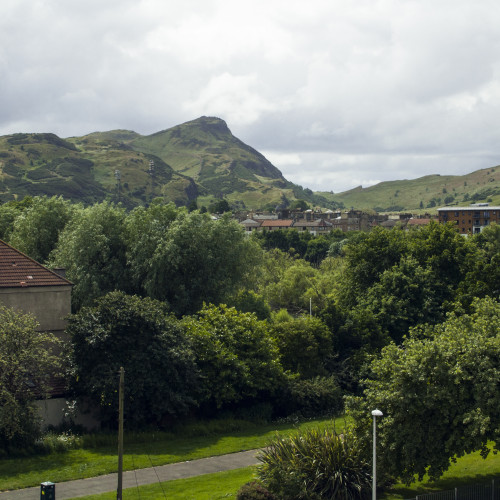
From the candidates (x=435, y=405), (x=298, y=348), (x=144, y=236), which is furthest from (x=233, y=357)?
(x=144, y=236)

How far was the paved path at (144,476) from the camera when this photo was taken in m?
26.5

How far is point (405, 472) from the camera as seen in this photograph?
2577 centimetres

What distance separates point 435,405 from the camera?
2497 centimetres

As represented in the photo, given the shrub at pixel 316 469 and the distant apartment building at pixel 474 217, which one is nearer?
the shrub at pixel 316 469

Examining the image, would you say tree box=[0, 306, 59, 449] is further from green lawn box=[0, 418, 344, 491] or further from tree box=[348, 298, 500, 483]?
tree box=[348, 298, 500, 483]

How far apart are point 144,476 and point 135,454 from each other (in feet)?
9.89

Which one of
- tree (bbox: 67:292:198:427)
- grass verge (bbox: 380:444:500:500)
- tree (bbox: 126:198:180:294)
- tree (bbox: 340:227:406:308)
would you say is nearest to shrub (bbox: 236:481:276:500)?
grass verge (bbox: 380:444:500:500)

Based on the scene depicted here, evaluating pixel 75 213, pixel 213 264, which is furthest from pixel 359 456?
pixel 75 213

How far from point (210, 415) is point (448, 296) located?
75.6 ft

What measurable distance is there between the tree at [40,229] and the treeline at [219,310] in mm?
130

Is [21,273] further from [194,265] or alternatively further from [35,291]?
[194,265]

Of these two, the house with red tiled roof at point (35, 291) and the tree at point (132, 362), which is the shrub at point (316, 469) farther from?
the house with red tiled roof at point (35, 291)

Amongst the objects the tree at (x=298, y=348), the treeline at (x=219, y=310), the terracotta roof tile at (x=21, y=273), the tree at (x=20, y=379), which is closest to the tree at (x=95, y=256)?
the treeline at (x=219, y=310)

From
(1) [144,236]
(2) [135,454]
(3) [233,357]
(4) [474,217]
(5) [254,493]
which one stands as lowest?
(2) [135,454]
